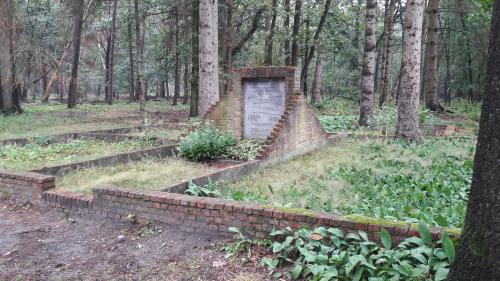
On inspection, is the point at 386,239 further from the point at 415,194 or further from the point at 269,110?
the point at 269,110

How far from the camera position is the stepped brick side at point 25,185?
6.79m

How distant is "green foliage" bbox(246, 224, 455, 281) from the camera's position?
371cm

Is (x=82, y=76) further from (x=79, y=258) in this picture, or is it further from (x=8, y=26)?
(x=79, y=258)

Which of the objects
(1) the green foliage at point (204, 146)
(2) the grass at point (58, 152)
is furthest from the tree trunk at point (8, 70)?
(1) the green foliage at point (204, 146)

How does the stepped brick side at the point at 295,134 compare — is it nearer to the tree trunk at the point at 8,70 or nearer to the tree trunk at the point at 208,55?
the tree trunk at the point at 208,55

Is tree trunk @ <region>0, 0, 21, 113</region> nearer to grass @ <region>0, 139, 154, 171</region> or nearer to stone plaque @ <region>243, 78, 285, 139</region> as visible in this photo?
grass @ <region>0, 139, 154, 171</region>

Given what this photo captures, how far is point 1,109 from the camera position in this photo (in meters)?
20.5

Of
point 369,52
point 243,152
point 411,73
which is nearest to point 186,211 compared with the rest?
point 243,152

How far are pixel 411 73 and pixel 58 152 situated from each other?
343 inches

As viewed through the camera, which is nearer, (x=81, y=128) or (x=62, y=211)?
(x=62, y=211)

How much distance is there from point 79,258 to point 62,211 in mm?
1709

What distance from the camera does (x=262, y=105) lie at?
1097cm

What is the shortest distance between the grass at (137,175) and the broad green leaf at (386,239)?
3612 mm

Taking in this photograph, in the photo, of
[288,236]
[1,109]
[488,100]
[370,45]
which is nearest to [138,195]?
[288,236]
